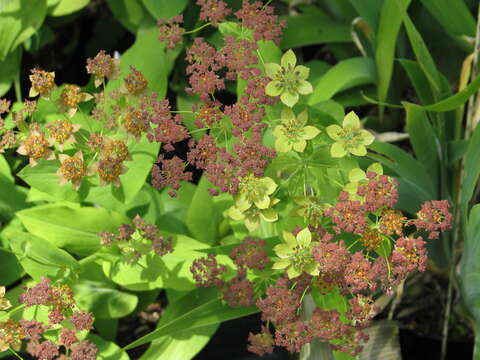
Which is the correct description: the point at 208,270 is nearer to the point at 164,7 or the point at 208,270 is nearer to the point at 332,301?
the point at 332,301

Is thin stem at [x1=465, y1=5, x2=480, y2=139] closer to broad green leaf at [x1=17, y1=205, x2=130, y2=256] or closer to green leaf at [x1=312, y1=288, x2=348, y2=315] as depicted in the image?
green leaf at [x1=312, y1=288, x2=348, y2=315]

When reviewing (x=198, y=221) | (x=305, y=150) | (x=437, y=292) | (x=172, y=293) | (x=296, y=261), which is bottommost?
(x=437, y=292)

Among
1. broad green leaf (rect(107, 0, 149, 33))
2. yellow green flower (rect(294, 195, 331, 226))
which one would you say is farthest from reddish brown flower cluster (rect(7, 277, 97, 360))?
broad green leaf (rect(107, 0, 149, 33))

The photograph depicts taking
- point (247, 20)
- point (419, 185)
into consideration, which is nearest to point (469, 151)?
point (419, 185)

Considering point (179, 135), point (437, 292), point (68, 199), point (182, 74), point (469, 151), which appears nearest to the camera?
point (179, 135)

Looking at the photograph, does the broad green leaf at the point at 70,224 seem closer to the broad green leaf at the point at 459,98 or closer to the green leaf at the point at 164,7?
the green leaf at the point at 164,7

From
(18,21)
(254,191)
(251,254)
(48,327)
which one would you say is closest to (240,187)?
(254,191)

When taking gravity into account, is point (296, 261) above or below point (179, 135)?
below

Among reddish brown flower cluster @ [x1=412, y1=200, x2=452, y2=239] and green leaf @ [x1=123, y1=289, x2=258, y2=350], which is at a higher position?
reddish brown flower cluster @ [x1=412, y1=200, x2=452, y2=239]

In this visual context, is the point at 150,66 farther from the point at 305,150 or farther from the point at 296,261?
the point at 296,261
